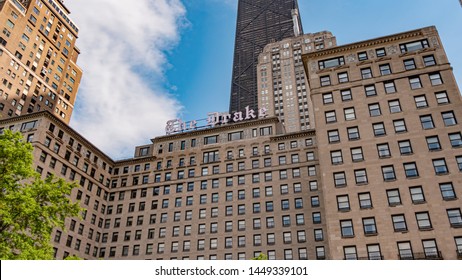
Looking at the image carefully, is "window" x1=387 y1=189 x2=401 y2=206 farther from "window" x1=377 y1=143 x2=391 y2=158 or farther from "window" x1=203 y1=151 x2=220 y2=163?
"window" x1=203 y1=151 x2=220 y2=163

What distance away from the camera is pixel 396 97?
56250mm

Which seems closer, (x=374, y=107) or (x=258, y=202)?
(x=374, y=107)

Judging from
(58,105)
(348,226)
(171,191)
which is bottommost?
(348,226)

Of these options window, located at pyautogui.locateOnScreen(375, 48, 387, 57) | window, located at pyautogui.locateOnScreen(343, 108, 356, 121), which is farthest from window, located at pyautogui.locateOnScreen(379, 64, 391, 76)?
window, located at pyautogui.locateOnScreen(343, 108, 356, 121)

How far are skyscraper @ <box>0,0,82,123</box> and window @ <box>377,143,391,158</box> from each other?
79431mm

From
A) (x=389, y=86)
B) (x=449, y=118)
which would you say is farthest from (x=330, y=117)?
(x=449, y=118)

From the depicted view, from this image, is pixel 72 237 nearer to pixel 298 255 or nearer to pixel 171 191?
pixel 171 191

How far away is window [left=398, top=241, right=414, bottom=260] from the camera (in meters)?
44.7

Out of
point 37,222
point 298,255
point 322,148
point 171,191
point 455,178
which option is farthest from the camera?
point 171,191

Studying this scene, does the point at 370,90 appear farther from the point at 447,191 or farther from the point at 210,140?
the point at 210,140

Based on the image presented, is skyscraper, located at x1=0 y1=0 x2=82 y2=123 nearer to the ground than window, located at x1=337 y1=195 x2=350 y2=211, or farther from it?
farther from it

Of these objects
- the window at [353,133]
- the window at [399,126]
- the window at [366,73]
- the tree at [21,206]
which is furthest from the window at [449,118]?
the tree at [21,206]
